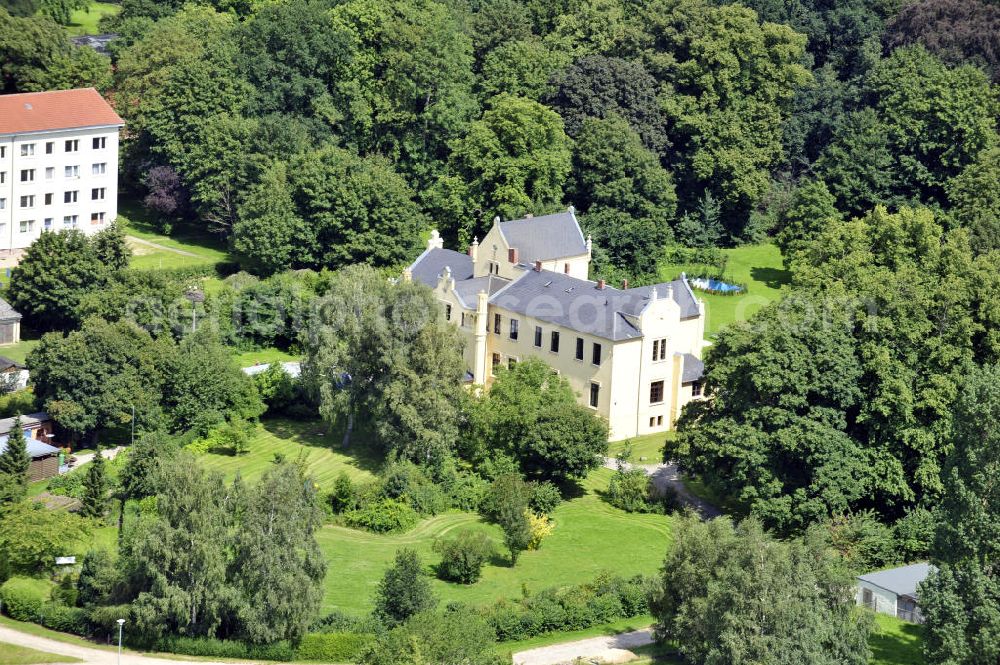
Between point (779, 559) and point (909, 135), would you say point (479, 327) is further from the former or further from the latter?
point (909, 135)

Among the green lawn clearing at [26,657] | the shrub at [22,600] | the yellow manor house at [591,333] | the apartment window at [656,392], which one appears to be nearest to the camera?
the green lawn clearing at [26,657]

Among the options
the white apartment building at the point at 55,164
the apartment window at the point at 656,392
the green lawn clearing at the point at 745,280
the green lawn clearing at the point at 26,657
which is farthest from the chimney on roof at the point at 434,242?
the green lawn clearing at the point at 26,657

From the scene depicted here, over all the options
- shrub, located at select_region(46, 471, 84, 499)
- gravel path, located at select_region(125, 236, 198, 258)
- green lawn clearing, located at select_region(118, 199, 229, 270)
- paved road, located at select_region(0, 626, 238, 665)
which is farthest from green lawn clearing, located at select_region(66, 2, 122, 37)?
paved road, located at select_region(0, 626, 238, 665)

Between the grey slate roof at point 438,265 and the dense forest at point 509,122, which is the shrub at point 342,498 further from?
the dense forest at point 509,122

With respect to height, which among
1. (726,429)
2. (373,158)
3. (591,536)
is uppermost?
(373,158)

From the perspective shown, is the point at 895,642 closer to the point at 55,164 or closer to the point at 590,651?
the point at 590,651

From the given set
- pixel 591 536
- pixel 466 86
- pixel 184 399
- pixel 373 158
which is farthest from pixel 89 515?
pixel 466 86
